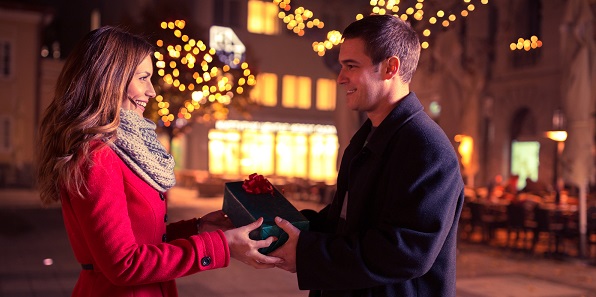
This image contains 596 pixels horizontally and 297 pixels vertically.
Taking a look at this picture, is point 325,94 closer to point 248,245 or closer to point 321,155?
point 321,155

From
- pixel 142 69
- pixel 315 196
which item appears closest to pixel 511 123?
pixel 315 196

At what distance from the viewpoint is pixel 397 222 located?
2.15m

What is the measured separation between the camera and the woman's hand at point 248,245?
7.67 ft

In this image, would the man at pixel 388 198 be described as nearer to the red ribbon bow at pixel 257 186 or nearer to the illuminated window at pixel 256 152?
the red ribbon bow at pixel 257 186

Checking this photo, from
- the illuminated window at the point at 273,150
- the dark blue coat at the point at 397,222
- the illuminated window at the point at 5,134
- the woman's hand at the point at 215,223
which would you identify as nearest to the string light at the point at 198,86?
the illuminated window at the point at 5,134

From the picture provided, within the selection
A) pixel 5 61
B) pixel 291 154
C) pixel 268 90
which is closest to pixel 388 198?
pixel 5 61

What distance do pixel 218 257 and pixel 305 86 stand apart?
40152 millimetres

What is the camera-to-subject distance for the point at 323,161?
4316cm

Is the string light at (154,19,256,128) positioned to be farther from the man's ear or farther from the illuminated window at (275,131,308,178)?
the illuminated window at (275,131,308,178)

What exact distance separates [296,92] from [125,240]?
39.8 meters

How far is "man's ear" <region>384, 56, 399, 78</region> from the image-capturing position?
2350 millimetres

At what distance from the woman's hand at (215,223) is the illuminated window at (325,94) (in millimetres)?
39756

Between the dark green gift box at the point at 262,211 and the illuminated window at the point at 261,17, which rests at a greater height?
the illuminated window at the point at 261,17

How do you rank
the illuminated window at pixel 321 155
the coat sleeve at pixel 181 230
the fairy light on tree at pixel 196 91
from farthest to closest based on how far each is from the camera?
the illuminated window at pixel 321 155 < the fairy light on tree at pixel 196 91 < the coat sleeve at pixel 181 230
